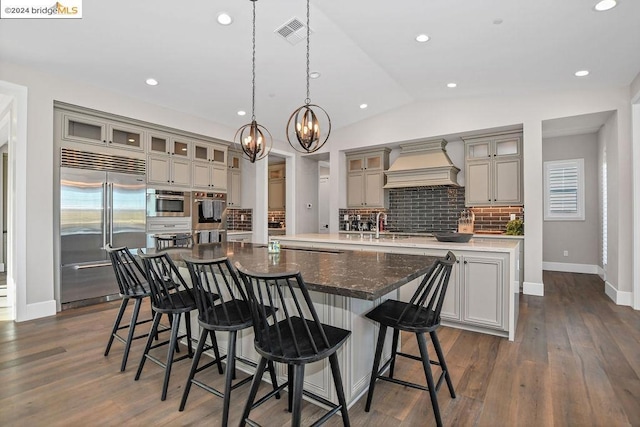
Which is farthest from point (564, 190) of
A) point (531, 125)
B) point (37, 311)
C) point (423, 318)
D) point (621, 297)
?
point (37, 311)

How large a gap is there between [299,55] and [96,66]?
2.39 m

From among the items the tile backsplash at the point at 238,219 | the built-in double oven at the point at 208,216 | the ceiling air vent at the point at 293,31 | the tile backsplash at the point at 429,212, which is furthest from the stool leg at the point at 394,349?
the tile backsplash at the point at 238,219

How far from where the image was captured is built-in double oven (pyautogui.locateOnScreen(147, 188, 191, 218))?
4945 mm

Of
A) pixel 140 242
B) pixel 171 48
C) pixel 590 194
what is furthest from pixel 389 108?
pixel 140 242

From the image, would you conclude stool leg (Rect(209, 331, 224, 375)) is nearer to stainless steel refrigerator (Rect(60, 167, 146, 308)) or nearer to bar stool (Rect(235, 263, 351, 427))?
bar stool (Rect(235, 263, 351, 427))

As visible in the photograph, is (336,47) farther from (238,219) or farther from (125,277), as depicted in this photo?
(238,219)

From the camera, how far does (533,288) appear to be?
4.94 meters

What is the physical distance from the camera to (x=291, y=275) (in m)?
1.45

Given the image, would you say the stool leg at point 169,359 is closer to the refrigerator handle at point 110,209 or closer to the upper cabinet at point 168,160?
the refrigerator handle at point 110,209

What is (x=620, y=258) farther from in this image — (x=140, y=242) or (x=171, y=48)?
(x=140, y=242)

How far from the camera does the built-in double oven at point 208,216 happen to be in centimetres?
556

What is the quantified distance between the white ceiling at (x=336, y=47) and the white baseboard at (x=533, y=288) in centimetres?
288
